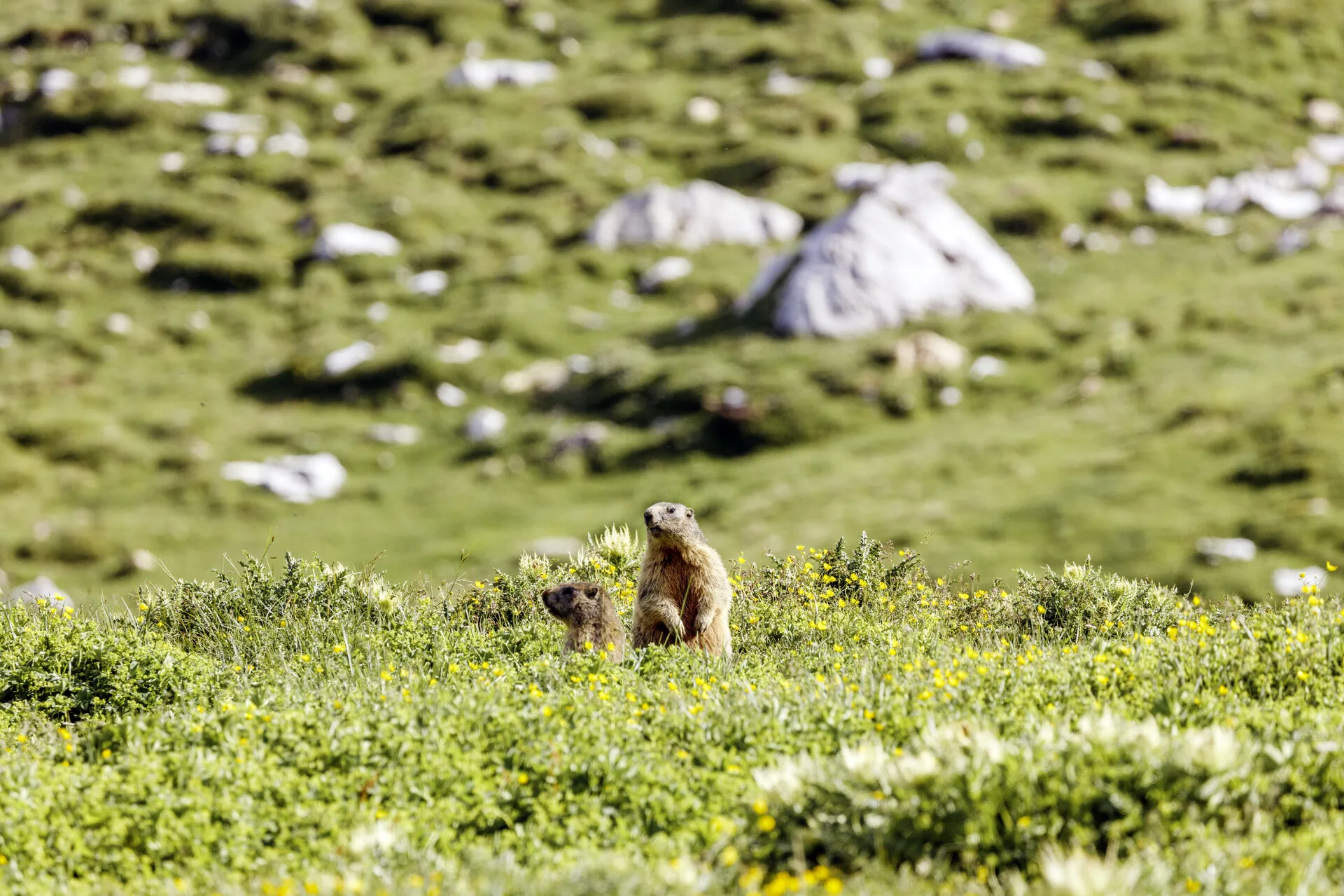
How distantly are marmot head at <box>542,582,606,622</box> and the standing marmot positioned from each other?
433 mm

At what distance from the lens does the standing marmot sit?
10.4m

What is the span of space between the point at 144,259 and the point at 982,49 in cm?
5443

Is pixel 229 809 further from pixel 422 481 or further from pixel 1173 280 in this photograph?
pixel 1173 280

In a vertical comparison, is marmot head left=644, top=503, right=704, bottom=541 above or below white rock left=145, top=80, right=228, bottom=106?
above

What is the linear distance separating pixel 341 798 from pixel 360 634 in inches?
144

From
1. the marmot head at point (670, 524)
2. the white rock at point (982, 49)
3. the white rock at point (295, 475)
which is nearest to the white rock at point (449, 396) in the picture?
the white rock at point (295, 475)

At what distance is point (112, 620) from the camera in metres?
12.0

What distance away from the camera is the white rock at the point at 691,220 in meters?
62.5

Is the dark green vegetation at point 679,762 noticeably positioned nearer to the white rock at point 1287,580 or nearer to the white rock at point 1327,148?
the white rock at point 1287,580

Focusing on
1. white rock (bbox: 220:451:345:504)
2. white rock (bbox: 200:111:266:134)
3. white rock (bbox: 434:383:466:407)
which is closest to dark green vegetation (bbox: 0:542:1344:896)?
white rock (bbox: 220:451:345:504)

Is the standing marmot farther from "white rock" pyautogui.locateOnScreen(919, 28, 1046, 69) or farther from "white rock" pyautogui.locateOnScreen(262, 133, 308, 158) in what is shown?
"white rock" pyautogui.locateOnScreen(919, 28, 1046, 69)

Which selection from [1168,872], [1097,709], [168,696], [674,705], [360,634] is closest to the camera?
[1168,872]

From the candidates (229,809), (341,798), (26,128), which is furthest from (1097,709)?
(26,128)

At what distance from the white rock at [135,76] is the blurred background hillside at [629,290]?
0.37m
